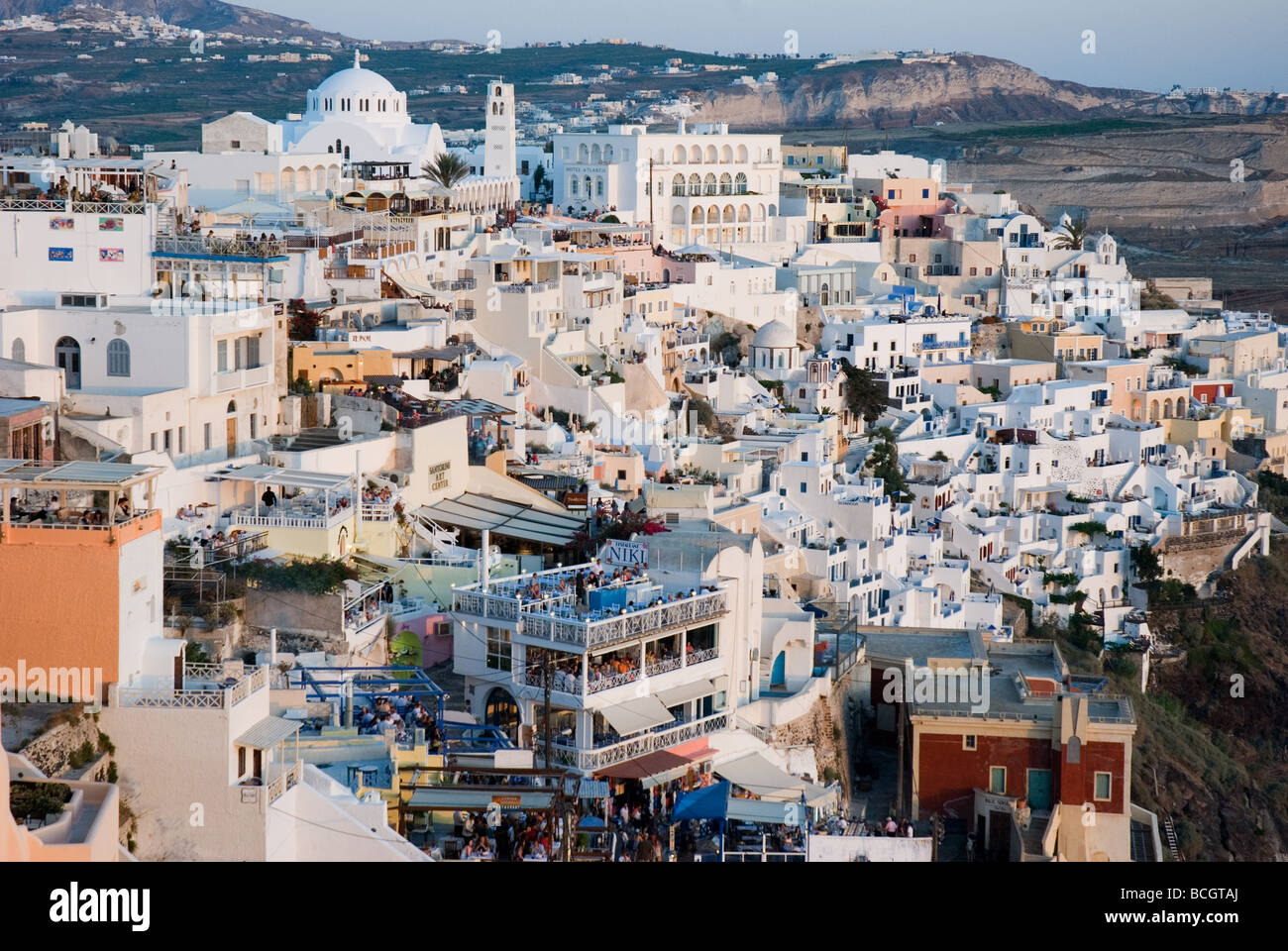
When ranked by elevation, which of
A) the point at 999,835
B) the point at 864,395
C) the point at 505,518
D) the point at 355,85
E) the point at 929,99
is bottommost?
the point at 999,835

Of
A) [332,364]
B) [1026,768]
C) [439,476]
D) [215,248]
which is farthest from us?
[332,364]

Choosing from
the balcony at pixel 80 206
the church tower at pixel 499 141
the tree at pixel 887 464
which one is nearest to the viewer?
the balcony at pixel 80 206

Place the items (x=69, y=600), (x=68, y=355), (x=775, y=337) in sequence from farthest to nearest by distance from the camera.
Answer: (x=775, y=337) < (x=68, y=355) < (x=69, y=600)

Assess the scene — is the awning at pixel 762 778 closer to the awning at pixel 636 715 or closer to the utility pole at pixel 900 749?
the awning at pixel 636 715

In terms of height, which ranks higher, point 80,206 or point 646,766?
point 80,206

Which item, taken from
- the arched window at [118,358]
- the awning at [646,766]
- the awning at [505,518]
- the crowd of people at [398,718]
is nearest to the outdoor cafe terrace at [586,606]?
the awning at [646,766]

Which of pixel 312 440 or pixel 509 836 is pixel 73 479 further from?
pixel 312 440

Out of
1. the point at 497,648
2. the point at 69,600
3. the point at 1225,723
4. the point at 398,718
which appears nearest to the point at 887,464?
the point at 1225,723
